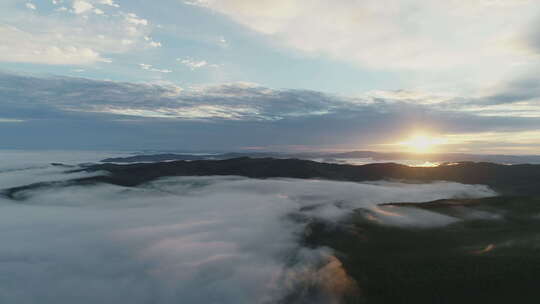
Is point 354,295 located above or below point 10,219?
above

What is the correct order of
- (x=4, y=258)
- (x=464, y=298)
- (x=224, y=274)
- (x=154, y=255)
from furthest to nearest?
(x=4, y=258) < (x=154, y=255) < (x=224, y=274) < (x=464, y=298)

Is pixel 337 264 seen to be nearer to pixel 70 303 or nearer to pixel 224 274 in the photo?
pixel 224 274

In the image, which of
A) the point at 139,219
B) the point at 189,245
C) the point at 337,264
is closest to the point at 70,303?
the point at 189,245

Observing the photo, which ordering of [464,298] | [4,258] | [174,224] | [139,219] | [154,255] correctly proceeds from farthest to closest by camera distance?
[139,219], [174,224], [4,258], [154,255], [464,298]

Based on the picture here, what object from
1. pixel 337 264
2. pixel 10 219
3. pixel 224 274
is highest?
pixel 337 264

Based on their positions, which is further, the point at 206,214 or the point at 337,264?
the point at 206,214

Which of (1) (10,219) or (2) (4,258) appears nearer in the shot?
(2) (4,258)

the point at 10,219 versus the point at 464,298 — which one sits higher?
the point at 464,298

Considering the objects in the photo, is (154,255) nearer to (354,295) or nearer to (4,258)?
(4,258)

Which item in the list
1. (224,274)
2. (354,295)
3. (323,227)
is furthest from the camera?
(323,227)
